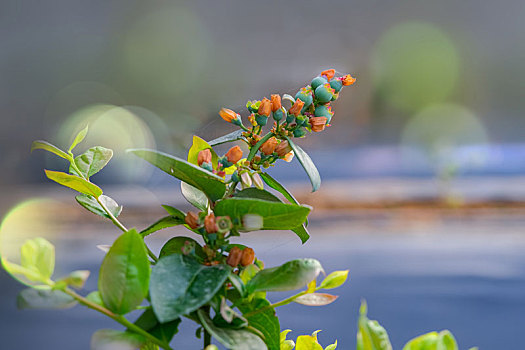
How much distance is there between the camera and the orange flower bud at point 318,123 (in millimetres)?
182

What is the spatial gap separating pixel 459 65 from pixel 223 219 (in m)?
5.40

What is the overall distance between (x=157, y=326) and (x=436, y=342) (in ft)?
0.30

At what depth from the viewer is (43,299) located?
0.47 feet

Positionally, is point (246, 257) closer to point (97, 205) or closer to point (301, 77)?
point (97, 205)

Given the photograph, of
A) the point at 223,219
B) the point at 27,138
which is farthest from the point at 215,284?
the point at 27,138

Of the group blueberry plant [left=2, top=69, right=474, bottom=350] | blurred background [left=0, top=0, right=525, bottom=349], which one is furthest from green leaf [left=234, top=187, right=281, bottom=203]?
blurred background [left=0, top=0, right=525, bottom=349]

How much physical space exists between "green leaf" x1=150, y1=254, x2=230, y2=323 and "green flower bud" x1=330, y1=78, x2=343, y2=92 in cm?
8

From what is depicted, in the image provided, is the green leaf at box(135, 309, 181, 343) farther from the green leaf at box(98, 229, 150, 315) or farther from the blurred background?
the blurred background

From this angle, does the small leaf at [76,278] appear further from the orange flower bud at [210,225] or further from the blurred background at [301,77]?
the blurred background at [301,77]

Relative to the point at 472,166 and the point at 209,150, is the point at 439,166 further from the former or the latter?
the point at 209,150

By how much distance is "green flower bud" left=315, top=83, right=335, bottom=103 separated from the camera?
0.18 metres

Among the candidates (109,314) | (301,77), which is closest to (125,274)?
(109,314)

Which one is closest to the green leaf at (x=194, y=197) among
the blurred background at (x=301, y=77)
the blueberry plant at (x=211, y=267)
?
the blueberry plant at (x=211, y=267)

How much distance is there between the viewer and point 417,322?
3.10 metres
